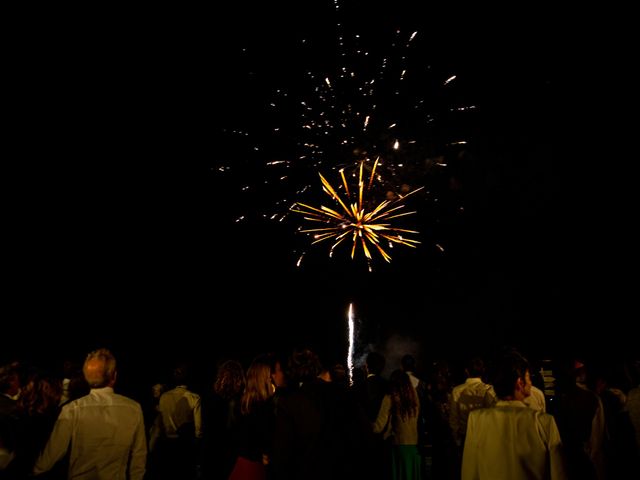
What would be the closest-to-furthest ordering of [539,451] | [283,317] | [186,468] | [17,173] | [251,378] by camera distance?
[539,451], [251,378], [186,468], [17,173], [283,317]

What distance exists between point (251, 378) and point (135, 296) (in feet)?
48.3

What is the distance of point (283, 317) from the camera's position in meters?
27.8

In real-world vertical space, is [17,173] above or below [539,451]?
above

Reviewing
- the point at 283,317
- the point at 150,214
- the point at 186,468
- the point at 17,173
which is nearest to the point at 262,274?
the point at 283,317

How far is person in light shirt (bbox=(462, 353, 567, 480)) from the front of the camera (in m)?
3.58

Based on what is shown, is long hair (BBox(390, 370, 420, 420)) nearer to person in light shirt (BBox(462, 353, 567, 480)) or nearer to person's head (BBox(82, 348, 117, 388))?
person in light shirt (BBox(462, 353, 567, 480))

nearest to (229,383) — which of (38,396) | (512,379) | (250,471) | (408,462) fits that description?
(250,471)

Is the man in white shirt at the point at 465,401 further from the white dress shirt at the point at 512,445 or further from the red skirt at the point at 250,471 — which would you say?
the red skirt at the point at 250,471

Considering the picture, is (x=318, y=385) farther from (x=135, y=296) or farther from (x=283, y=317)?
(x=283, y=317)

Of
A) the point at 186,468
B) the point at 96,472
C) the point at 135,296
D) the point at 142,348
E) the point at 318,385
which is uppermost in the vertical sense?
the point at 135,296

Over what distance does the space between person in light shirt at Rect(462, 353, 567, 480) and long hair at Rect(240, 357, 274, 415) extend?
2101 millimetres

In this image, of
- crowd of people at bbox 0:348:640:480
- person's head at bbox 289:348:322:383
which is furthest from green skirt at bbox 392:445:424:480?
person's head at bbox 289:348:322:383

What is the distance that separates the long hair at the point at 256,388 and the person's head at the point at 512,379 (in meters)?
2.32

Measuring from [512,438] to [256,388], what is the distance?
257 cm
